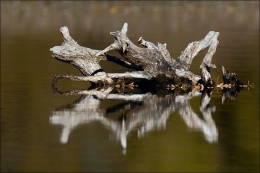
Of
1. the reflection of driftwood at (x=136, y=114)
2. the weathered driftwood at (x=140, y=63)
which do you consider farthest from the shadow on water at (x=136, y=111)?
the weathered driftwood at (x=140, y=63)

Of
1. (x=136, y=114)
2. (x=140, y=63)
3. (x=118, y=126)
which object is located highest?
(x=140, y=63)

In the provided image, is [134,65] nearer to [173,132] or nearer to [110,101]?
[110,101]

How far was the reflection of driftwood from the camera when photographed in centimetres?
1152

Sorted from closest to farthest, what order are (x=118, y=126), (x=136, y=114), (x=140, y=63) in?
1. (x=118, y=126)
2. (x=136, y=114)
3. (x=140, y=63)

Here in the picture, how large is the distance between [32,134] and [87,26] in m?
27.4

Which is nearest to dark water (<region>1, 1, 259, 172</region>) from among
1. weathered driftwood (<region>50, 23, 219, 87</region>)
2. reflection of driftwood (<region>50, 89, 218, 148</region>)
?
reflection of driftwood (<region>50, 89, 218, 148</region>)

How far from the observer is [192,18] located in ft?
148

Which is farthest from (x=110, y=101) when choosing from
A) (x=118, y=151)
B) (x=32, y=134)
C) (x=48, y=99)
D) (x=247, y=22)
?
(x=247, y=22)

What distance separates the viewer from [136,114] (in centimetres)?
1277

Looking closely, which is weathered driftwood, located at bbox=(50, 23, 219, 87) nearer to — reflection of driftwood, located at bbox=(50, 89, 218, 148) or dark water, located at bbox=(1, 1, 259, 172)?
dark water, located at bbox=(1, 1, 259, 172)

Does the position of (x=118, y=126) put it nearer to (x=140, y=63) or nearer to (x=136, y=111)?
(x=136, y=111)

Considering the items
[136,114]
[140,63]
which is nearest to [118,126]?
[136,114]

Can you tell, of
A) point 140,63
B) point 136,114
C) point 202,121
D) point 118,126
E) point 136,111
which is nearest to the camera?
point 118,126

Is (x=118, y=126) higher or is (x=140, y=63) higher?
(x=140, y=63)
